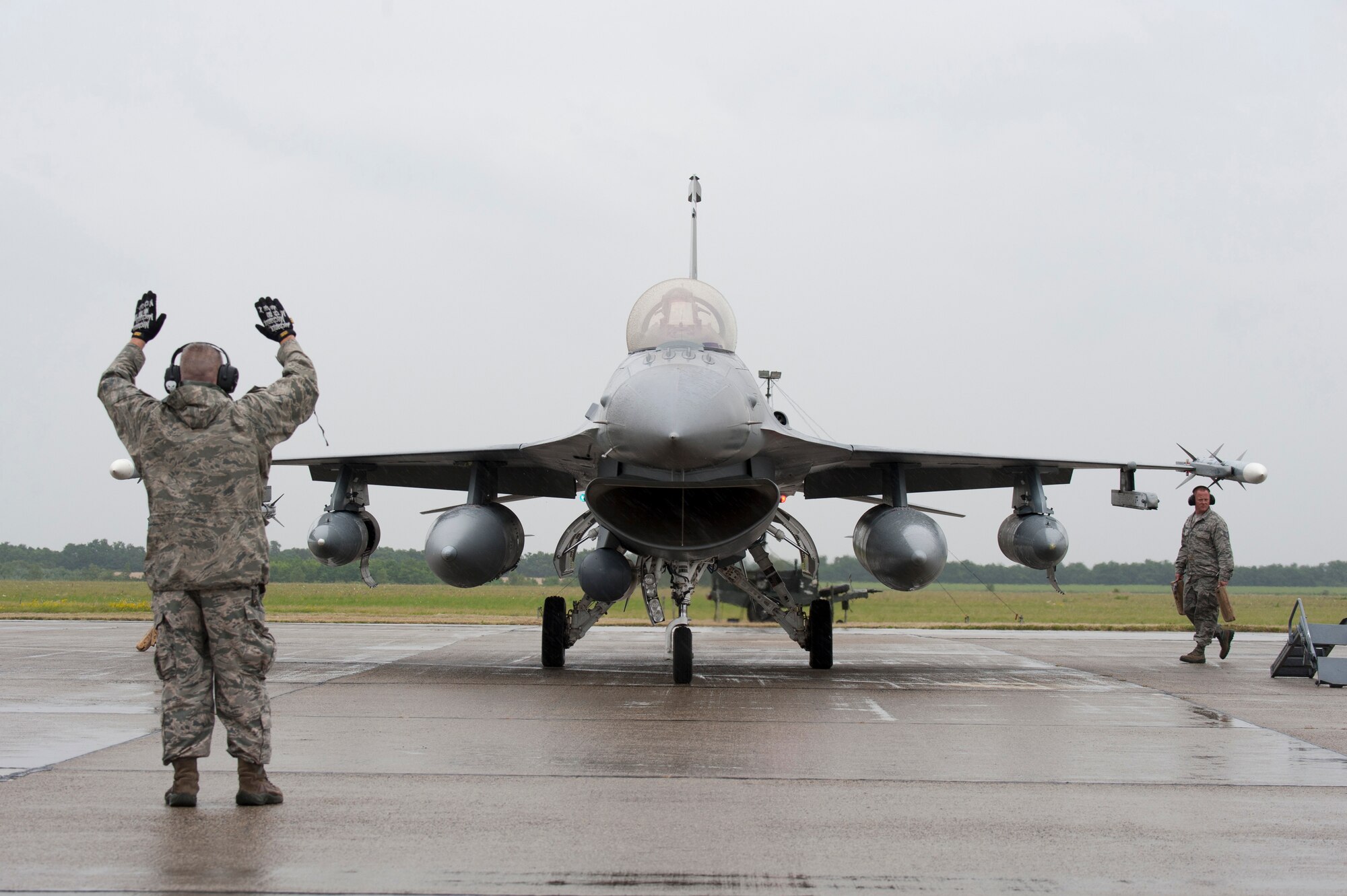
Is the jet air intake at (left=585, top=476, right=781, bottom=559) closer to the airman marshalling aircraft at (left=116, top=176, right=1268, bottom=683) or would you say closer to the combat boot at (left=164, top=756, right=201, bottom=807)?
the airman marshalling aircraft at (left=116, top=176, right=1268, bottom=683)

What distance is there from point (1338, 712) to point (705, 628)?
54.8ft

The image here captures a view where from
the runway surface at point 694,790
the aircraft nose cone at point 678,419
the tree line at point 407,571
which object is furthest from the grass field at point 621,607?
the runway surface at point 694,790

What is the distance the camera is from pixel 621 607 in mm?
21219

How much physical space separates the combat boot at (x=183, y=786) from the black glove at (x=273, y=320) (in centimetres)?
189

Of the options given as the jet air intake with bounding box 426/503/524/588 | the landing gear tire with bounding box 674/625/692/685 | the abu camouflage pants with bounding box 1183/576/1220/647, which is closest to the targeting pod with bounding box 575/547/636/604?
the jet air intake with bounding box 426/503/524/588

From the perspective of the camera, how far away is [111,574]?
1753 inches

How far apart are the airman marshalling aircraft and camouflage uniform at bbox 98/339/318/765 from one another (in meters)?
4.24

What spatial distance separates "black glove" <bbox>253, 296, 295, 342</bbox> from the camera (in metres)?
5.28

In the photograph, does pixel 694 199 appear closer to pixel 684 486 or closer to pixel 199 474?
pixel 684 486

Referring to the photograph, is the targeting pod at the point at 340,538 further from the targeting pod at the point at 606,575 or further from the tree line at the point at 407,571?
the tree line at the point at 407,571

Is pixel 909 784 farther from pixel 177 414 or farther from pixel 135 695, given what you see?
pixel 135 695

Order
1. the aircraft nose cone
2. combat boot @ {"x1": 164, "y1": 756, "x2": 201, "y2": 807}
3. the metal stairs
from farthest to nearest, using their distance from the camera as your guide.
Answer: the metal stairs → the aircraft nose cone → combat boot @ {"x1": 164, "y1": 756, "x2": 201, "y2": 807}

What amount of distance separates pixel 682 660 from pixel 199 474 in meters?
6.39

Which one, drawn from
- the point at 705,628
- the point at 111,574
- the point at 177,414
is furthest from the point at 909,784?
the point at 111,574
